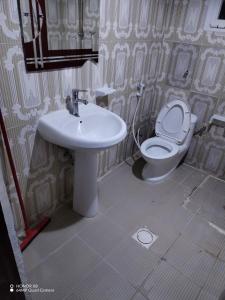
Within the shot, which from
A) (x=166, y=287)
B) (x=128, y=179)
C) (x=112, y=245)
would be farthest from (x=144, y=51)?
(x=166, y=287)

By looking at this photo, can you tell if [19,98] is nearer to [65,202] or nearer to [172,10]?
[65,202]

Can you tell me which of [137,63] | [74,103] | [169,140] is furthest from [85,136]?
[169,140]

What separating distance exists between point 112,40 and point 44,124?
0.90 meters

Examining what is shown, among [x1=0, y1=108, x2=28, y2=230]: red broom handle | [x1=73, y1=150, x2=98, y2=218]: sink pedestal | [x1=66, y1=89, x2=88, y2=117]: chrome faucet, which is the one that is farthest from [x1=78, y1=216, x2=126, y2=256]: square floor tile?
[x1=66, y1=89, x2=88, y2=117]: chrome faucet

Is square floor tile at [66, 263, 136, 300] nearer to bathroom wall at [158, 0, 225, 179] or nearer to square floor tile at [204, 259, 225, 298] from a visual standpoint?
square floor tile at [204, 259, 225, 298]

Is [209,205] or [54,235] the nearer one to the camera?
[54,235]

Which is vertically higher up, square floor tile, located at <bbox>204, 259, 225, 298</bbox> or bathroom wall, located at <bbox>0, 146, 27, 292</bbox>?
bathroom wall, located at <bbox>0, 146, 27, 292</bbox>

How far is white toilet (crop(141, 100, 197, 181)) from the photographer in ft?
7.45

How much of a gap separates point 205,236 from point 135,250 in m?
0.61

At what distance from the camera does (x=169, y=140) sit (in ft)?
7.90

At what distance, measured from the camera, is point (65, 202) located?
2020 mm

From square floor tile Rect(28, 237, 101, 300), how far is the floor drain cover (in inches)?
13.9

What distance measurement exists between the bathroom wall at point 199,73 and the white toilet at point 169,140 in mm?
209

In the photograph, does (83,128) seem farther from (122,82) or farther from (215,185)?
(215,185)
